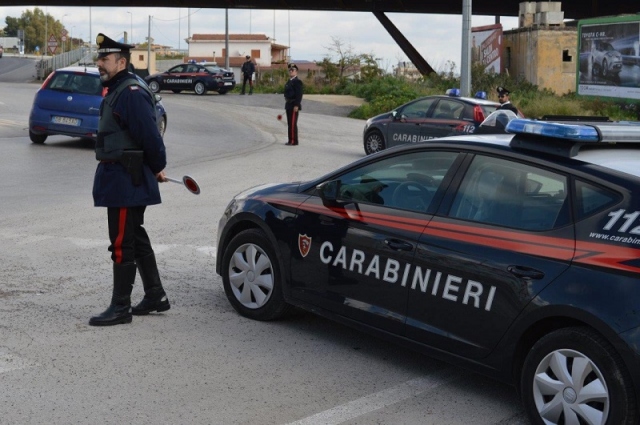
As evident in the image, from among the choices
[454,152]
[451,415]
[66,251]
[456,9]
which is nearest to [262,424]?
[451,415]

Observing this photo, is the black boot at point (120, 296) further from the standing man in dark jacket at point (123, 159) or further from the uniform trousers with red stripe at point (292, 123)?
the uniform trousers with red stripe at point (292, 123)

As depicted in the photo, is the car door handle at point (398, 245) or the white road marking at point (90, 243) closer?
the car door handle at point (398, 245)

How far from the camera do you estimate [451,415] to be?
17.5 ft

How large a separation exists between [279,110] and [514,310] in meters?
32.4

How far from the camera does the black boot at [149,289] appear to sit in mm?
7137

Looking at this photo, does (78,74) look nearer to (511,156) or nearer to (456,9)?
(511,156)

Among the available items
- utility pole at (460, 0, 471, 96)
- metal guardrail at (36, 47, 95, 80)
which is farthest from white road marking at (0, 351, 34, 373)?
metal guardrail at (36, 47, 95, 80)

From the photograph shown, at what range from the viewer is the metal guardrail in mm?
63125

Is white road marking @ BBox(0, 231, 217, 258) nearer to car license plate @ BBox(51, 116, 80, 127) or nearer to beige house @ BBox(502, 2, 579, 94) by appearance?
car license plate @ BBox(51, 116, 80, 127)

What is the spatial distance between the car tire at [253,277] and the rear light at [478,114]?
1234 centimetres

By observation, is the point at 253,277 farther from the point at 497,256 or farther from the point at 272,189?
the point at 497,256

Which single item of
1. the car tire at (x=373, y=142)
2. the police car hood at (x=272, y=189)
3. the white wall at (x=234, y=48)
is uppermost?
the white wall at (x=234, y=48)

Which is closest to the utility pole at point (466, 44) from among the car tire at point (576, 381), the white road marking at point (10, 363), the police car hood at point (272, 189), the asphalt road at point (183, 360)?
the asphalt road at point (183, 360)

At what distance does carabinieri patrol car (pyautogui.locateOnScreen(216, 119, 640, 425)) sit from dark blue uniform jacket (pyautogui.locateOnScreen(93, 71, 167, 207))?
0.87 m
